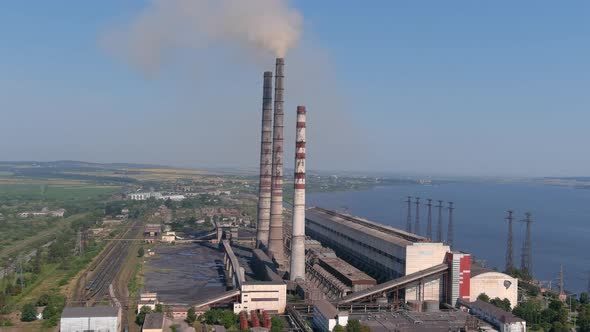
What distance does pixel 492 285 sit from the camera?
23594 millimetres

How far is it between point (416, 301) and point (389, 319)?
9.48 feet

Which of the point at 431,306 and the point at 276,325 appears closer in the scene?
the point at 276,325

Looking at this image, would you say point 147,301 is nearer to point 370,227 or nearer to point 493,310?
point 493,310

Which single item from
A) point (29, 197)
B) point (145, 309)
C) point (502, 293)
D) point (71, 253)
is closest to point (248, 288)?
point (145, 309)

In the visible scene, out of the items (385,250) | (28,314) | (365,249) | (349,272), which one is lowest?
(28,314)

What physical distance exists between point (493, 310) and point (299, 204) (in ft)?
30.1

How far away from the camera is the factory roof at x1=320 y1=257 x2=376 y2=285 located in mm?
24406

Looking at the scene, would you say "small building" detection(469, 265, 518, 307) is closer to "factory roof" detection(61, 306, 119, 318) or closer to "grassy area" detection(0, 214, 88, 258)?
"factory roof" detection(61, 306, 119, 318)

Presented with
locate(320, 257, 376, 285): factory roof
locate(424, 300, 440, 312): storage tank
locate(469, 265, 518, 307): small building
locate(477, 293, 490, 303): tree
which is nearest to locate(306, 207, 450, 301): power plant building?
locate(424, 300, 440, 312): storage tank

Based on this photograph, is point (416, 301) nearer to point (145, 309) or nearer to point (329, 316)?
point (329, 316)

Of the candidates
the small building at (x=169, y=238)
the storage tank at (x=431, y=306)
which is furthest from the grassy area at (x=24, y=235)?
the storage tank at (x=431, y=306)

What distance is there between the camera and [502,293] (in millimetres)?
23656

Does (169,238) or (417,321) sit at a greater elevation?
(417,321)

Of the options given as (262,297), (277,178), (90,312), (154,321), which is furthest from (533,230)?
(90,312)
